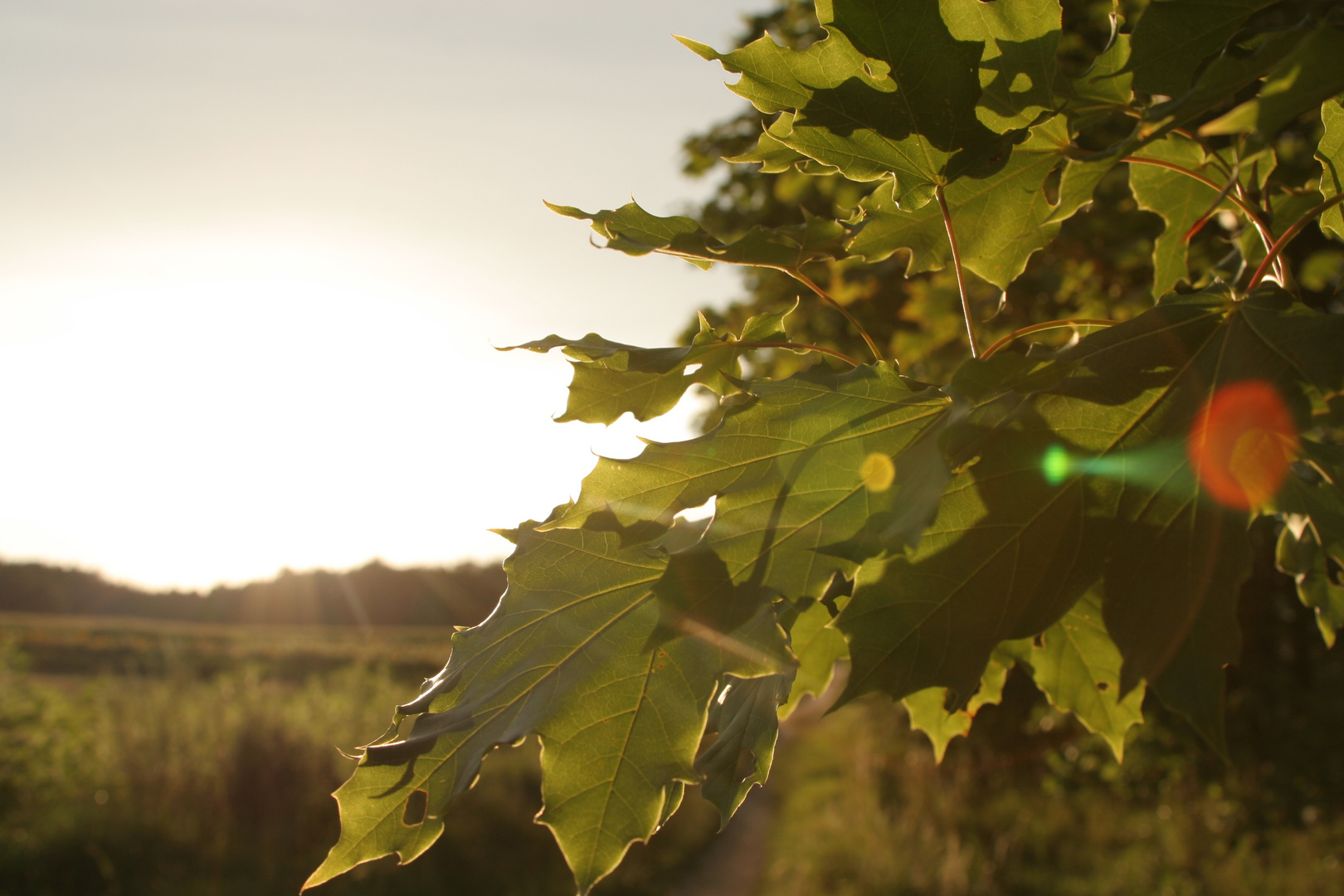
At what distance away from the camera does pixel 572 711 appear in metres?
0.80

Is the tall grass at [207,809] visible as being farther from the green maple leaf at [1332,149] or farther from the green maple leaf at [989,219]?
the green maple leaf at [1332,149]

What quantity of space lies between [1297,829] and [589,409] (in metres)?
6.37

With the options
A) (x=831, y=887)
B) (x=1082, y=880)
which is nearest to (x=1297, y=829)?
(x=1082, y=880)

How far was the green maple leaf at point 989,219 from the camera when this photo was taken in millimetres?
991

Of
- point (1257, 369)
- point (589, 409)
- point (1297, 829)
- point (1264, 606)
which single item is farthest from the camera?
point (1264, 606)

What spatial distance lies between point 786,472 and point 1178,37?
513mm

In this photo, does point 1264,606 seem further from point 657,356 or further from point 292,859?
point 292,859

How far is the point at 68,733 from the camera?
746 centimetres

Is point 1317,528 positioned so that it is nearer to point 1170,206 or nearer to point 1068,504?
point 1068,504

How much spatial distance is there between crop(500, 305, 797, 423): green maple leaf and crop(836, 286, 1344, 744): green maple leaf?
29 centimetres

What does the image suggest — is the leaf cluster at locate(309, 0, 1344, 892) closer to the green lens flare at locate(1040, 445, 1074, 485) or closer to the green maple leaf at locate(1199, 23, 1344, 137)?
→ the green lens flare at locate(1040, 445, 1074, 485)

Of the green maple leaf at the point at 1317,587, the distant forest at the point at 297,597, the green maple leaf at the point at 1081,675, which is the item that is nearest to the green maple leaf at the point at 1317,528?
the green maple leaf at the point at 1317,587

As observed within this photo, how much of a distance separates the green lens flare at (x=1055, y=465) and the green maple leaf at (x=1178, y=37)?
345 mm

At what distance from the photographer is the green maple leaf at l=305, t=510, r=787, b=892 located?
78 centimetres
